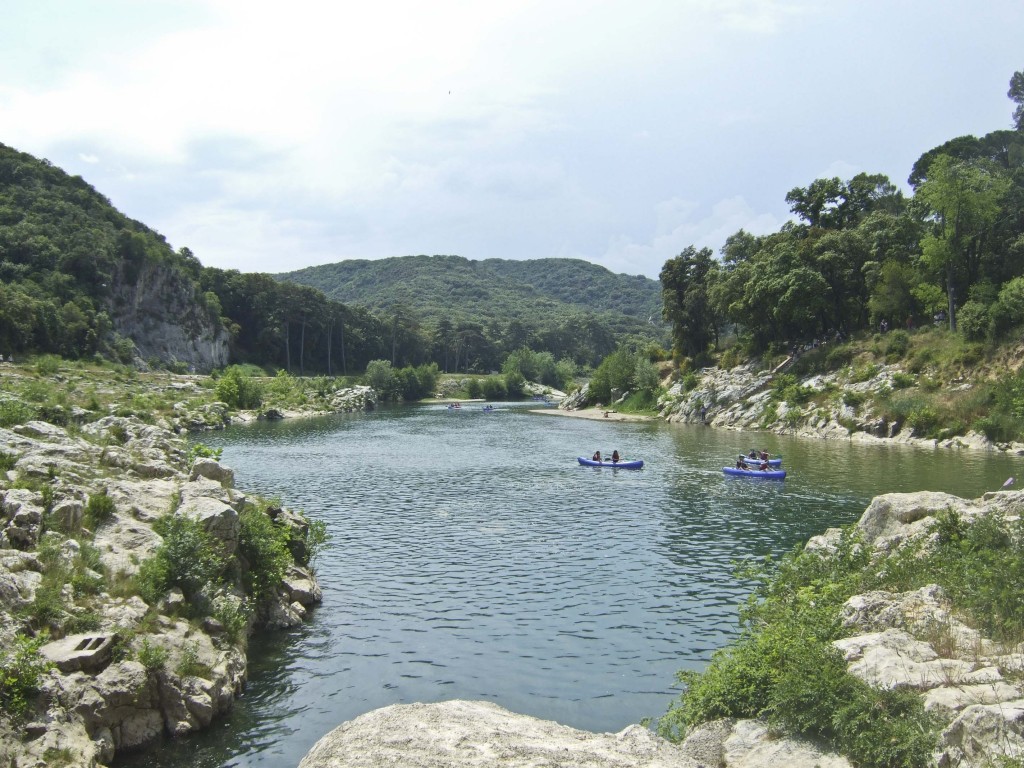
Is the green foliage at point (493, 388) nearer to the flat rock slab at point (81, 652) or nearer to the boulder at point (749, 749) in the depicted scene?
the flat rock slab at point (81, 652)

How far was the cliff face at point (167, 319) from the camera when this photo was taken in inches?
5413

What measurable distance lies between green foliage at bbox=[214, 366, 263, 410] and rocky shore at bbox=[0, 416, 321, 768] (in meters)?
81.8

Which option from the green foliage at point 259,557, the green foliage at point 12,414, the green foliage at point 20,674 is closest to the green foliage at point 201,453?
the green foliage at point 12,414

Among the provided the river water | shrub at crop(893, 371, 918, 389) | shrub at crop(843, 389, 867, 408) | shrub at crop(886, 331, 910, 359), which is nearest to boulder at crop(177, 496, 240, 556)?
the river water

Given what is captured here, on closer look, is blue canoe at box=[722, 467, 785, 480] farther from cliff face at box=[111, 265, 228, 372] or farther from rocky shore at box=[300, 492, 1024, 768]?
cliff face at box=[111, 265, 228, 372]

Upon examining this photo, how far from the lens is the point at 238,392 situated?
106m

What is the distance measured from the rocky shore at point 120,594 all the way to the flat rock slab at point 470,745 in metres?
6.31

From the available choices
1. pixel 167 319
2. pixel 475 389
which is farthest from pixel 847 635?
pixel 475 389

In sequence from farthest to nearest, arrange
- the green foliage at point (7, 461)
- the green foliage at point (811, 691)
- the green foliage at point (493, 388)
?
the green foliage at point (493, 388)
the green foliage at point (7, 461)
the green foliage at point (811, 691)

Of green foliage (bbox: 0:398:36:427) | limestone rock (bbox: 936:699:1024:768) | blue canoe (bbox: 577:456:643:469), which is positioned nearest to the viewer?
limestone rock (bbox: 936:699:1024:768)

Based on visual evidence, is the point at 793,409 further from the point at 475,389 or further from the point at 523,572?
the point at 475,389

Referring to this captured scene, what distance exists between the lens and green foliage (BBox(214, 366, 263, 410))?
10352 cm

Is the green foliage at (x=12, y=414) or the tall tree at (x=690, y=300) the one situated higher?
the tall tree at (x=690, y=300)

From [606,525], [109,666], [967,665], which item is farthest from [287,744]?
[606,525]
